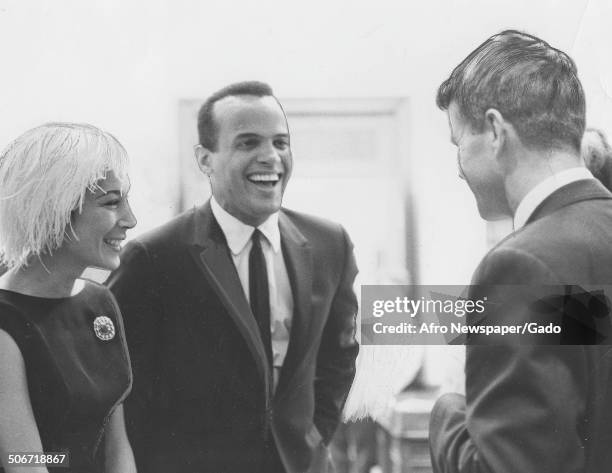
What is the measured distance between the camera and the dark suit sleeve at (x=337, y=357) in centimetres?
210

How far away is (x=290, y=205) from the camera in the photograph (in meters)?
2.08

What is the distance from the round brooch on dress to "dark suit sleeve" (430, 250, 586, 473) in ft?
3.04

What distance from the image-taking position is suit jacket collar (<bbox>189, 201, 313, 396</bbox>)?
206cm

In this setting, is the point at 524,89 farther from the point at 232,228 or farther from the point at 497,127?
the point at 232,228

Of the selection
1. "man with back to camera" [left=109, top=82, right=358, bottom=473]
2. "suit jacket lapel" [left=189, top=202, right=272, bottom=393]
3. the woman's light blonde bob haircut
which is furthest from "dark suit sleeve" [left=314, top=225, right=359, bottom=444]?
the woman's light blonde bob haircut

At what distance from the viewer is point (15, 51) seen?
210 centimetres

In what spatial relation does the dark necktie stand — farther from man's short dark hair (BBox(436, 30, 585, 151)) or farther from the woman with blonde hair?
man's short dark hair (BBox(436, 30, 585, 151))

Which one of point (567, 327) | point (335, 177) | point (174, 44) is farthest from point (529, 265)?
point (174, 44)

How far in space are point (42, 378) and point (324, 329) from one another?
2.45 ft

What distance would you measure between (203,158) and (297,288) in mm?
433

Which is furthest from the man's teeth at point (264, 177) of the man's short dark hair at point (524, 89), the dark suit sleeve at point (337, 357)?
the man's short dark hair at point (524, 89)

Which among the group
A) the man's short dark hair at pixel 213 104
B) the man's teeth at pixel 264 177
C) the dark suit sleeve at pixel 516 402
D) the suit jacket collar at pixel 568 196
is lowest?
the dark suit sleeve at pixel 516 402

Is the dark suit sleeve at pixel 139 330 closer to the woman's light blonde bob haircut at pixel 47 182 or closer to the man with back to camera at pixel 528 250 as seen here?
the woman's light blonde bob haircut at pixel 47 182

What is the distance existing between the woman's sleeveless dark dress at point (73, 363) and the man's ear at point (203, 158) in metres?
0.42
